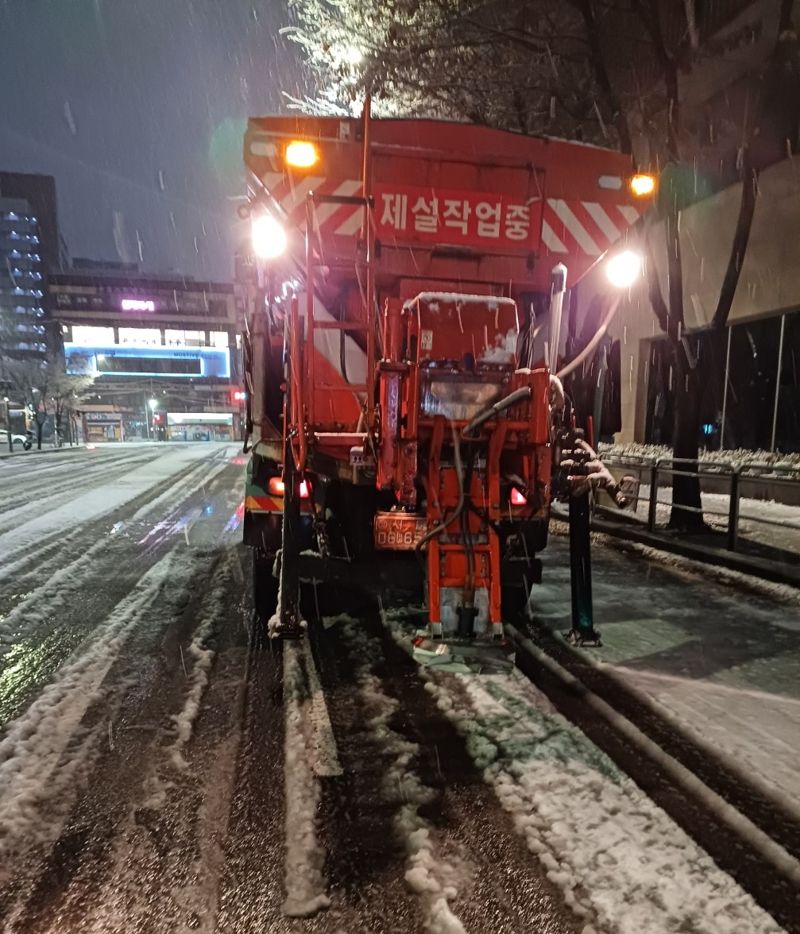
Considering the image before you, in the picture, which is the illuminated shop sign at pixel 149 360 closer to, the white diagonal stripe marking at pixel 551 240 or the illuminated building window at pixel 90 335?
the illuminated building window at pixel 90 335

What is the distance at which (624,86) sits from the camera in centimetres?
1157

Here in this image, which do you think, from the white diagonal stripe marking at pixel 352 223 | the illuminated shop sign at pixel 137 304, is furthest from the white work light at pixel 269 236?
the illuminated shop sign at pixel 137 304

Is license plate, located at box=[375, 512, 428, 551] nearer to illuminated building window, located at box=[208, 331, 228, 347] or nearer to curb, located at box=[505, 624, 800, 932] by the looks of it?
curb, located at box=[505, 624, 800, 932]

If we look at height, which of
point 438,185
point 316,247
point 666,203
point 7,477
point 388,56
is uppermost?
point 388,56

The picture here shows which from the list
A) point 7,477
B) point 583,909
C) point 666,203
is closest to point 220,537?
point 583,909

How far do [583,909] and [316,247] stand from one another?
12.6 feet

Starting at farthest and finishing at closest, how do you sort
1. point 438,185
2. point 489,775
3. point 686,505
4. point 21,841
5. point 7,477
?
point 7,477, point 686,505, point 438,185, point 489,775, point 21,841

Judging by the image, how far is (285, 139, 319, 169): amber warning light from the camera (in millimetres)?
4156

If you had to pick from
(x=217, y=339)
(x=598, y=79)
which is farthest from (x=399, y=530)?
(x=217, y=339)

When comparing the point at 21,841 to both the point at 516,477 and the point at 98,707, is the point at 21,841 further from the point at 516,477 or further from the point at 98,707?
the point at 516,477

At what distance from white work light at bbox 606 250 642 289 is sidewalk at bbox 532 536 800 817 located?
280cm

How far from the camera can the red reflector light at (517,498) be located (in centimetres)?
381

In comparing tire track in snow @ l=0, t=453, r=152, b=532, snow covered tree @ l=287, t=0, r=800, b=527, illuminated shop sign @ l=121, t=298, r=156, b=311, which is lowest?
tire track in snow @ l=0, t=453, r=152, b=532

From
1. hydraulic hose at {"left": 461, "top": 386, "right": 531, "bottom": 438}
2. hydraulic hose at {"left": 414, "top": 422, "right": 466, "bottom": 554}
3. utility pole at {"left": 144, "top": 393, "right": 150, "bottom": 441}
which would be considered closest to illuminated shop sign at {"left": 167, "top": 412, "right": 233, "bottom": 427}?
utility pole at {"left": 144, "top": 393, "right": 150, "bottom": 441}
